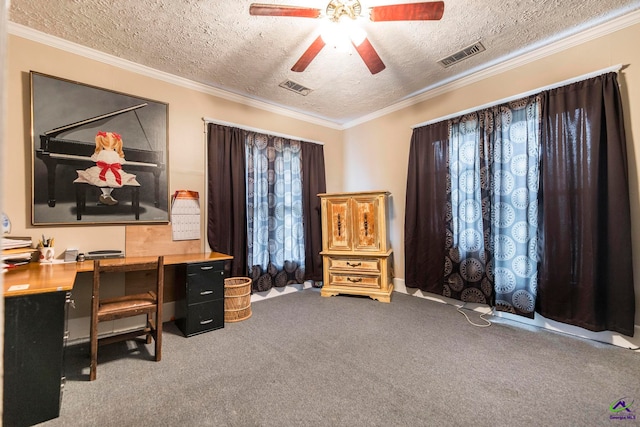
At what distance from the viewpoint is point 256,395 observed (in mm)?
1793

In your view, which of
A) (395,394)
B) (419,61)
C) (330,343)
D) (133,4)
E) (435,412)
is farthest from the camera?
(419,61)

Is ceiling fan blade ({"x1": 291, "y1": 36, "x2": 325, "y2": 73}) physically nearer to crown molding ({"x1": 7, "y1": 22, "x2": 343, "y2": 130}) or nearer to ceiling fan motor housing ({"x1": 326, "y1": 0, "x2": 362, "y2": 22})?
ceiling fan motor housing ({"x1": 326, "y1": 0, "x2": 362, "y2": 22})

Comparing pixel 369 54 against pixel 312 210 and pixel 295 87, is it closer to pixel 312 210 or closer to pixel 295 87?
pixel 295 87

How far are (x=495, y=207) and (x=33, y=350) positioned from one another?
12.4 feet

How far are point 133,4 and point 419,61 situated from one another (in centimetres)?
258

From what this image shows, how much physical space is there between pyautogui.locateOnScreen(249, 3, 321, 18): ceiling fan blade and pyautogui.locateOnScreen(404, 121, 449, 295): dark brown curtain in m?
2.19

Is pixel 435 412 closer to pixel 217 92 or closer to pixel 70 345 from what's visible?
pixel 70 345

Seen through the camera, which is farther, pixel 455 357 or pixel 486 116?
pixel 486 116

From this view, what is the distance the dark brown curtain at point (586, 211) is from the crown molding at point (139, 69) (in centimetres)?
308

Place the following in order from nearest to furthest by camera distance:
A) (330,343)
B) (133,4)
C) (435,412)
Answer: (435,412), (133,4), (330,343)

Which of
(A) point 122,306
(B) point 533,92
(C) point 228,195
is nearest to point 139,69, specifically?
(C) point 228,195

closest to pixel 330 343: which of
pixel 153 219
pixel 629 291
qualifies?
pixel 153 219

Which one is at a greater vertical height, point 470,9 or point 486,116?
point 470,9

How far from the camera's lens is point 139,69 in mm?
2928
